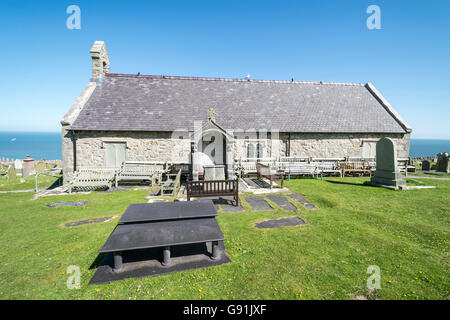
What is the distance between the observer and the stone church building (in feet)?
52.0

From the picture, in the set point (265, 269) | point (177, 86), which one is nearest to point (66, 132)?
point (177, 86)

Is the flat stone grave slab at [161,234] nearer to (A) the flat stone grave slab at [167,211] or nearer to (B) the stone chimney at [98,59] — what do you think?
(A) the flat stone grave slab at [167,211]

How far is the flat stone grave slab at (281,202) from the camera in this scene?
30.8ft

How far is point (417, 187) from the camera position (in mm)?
13117

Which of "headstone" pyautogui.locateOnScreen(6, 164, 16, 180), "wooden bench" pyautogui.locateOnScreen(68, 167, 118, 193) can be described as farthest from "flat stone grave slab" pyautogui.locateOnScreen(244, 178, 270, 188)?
"headstone" pyautogui.locateOnScreen(6, 164, 16, 180)

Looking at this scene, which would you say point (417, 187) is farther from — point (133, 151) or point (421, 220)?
point (133, 151)

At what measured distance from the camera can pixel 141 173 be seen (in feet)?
47.2

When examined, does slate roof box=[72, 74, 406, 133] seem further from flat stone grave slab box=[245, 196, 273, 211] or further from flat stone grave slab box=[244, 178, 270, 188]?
flat stone grave slab box=[245, 196, 273, 211]

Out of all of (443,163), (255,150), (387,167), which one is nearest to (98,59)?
(255,150)

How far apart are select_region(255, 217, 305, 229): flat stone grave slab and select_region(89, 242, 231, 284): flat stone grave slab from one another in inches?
79.7

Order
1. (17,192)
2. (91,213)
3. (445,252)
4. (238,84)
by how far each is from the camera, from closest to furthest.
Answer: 1. (445,252)
2. (91,213)
3. (17,192)
4. (238,84)

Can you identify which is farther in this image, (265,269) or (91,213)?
(91,213)

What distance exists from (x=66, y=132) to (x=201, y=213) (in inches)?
575

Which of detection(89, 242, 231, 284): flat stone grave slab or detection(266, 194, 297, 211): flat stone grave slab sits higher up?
detection(266, 194, 297, 211): flat stone grave slab
